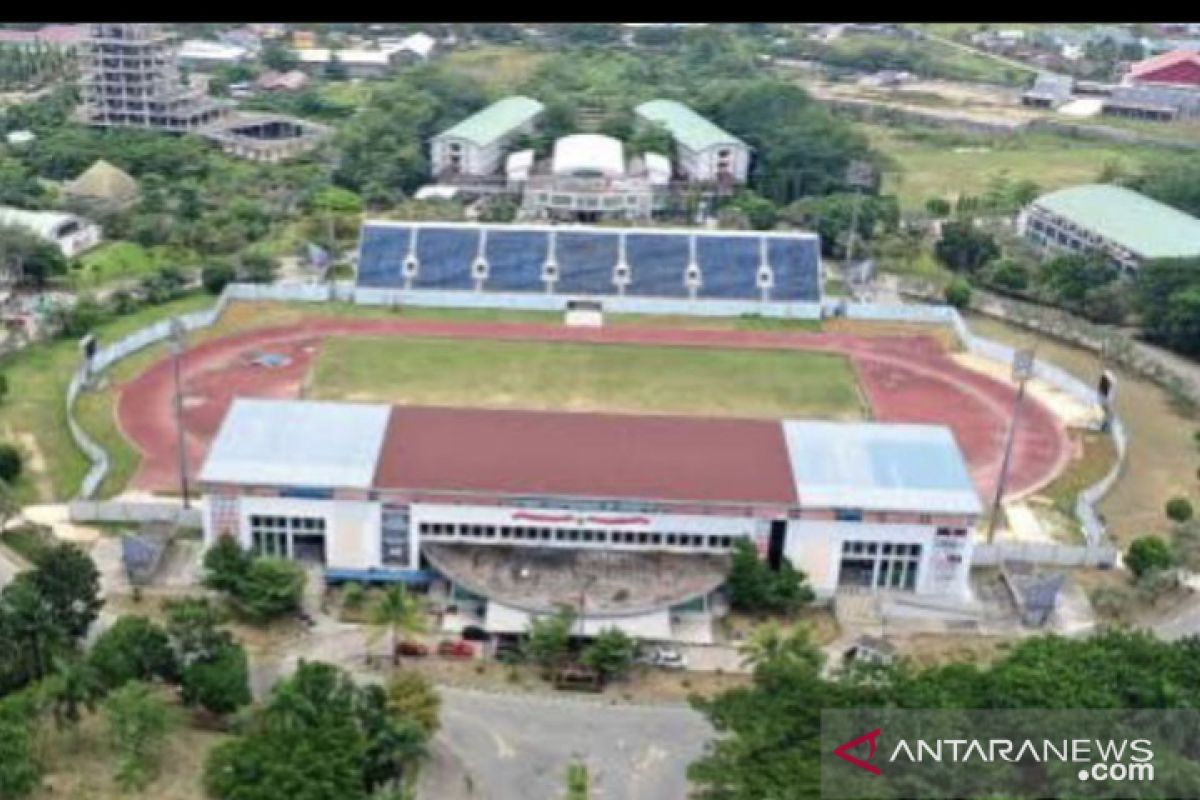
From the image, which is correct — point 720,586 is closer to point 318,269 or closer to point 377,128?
point 318,269

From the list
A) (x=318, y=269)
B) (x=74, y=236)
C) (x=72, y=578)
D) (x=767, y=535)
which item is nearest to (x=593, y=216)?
(x=318, y=269)

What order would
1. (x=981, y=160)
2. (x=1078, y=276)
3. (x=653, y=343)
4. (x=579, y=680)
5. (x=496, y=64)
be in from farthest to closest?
(x=496, y=64) → (x=981, y=160) → (x=1078, y=276) → (x=653, y=343) → (x=579, y=680)

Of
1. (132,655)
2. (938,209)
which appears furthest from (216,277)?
(938,209)

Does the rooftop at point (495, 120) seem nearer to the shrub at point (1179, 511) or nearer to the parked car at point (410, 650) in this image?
the shrub at point (1179, 511)

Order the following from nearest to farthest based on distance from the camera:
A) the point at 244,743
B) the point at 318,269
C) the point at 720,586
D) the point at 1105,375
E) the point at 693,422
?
the point at 244,743, the point at 720,586, the point at 693,422, the point at 1105,375, the point at 318,269

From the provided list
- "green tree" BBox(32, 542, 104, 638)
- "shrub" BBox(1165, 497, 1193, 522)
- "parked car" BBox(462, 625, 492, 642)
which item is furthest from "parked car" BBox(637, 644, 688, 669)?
"shrub" BBox(1165, 497, 1193, 522)

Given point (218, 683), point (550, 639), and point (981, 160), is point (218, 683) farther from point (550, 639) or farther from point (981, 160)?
point (981, 160)

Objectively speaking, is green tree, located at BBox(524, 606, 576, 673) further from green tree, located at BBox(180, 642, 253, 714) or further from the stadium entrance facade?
green tree, located at BBox(180, 642, 253, 714)
